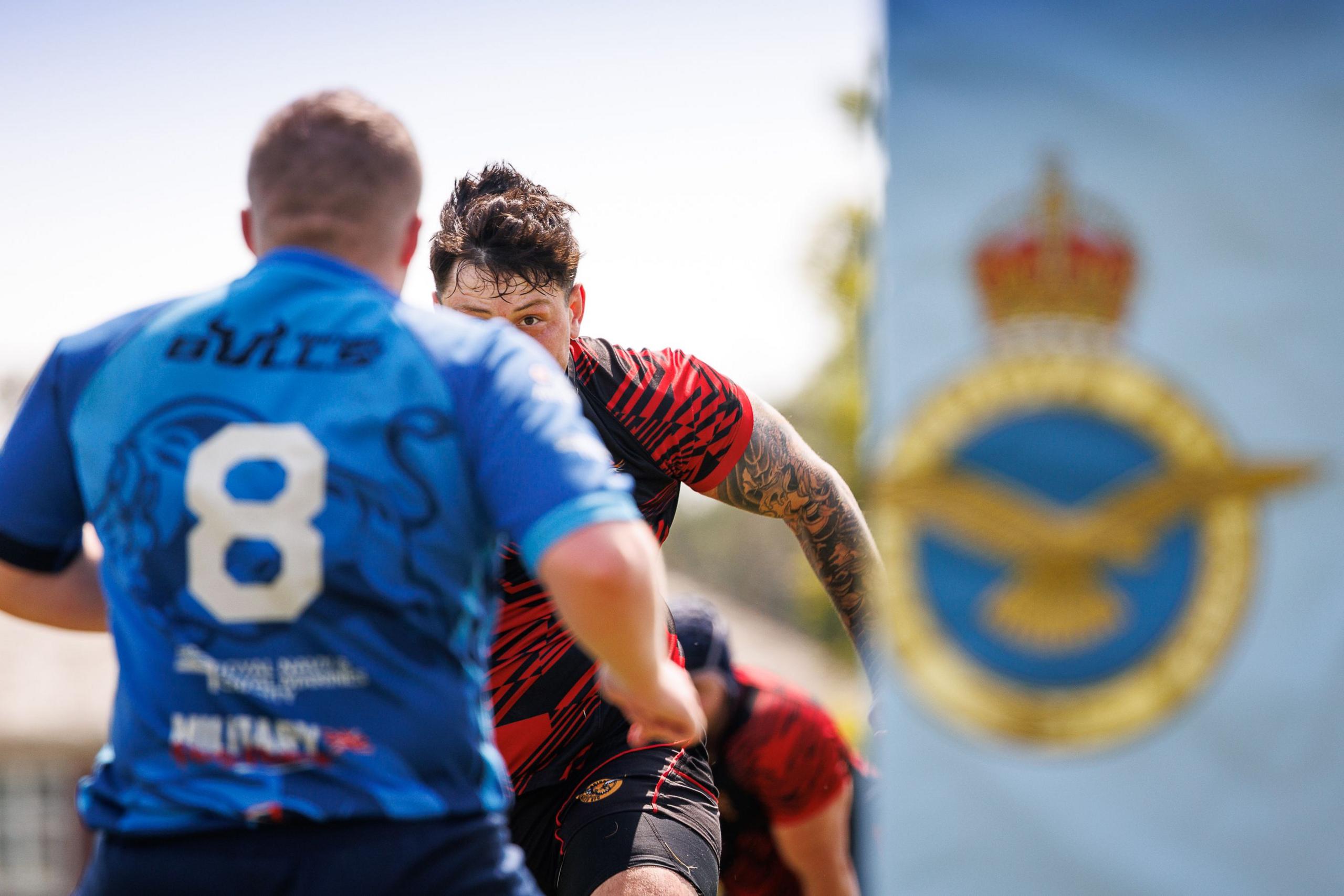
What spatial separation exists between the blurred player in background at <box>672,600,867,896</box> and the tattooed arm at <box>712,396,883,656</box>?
3.56ft

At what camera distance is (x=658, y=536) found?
3414mm

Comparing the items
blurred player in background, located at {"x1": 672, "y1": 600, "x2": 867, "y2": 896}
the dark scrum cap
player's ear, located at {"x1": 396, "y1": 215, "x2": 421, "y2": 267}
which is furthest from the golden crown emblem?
blurred player in background, located at {"x1": 672, "y1": 600, "x2": 867, "y2": 896}

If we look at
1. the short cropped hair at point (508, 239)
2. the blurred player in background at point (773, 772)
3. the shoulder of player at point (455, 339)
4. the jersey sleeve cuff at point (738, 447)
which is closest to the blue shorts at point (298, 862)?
the shoulder of player at point (455, 339)

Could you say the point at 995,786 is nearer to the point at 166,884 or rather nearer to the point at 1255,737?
the point at 1255,737

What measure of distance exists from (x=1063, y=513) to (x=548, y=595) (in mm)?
1533

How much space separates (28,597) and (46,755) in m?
15.0

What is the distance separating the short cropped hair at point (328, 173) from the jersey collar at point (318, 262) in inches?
0.7

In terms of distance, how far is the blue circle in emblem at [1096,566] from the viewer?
78.0 inches

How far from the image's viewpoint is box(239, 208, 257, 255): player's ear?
1975 millimetres

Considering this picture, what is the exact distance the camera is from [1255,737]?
1.96 metres

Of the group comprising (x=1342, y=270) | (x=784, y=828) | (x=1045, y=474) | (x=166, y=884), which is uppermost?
(x=1342, y=270)

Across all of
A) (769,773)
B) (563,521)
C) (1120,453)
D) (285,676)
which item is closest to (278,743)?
(285,676)

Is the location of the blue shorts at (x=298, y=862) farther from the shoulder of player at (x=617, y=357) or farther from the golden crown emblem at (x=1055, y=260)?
the shoulder of player at (x=617, y=357)

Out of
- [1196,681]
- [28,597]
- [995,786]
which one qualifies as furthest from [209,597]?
[1196,681]
